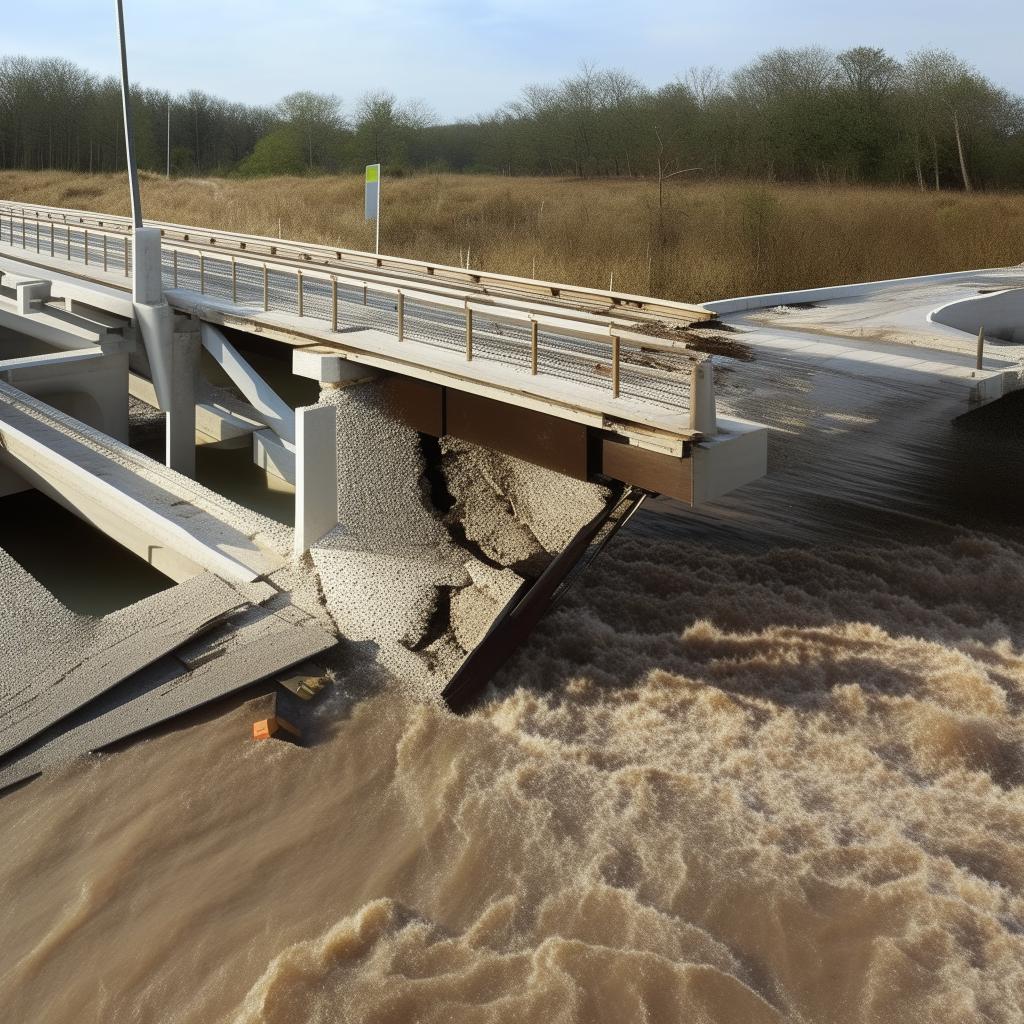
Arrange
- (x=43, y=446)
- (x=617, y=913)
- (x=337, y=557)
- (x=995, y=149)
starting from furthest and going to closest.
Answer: (x=995, y=149)
(x=43, y=446)
(x=337, y=557)
(x=617, y=913)

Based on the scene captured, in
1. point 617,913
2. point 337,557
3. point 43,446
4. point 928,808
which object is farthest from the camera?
point 43,446

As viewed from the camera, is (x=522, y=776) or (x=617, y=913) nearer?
(x=617, y=913)

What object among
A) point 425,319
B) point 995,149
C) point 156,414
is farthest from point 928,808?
point 995,149

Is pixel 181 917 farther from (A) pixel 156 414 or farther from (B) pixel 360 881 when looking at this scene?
(A) pixel 156 414

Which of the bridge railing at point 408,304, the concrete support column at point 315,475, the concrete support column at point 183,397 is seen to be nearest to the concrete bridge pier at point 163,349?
the concrete support column at point 183,397

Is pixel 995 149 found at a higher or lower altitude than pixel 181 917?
higher

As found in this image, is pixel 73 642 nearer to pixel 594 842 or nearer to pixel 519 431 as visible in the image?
pixel 519 431

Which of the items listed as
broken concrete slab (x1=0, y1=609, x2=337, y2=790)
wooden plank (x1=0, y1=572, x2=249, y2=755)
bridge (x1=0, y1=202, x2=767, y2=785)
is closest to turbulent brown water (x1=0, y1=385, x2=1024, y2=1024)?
broken concrete slab (x1=0, y1=609, x2=337, y2=790)

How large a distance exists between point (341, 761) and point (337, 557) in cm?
354

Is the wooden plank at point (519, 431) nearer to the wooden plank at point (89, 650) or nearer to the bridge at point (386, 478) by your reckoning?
the bridge at point (386, 478)

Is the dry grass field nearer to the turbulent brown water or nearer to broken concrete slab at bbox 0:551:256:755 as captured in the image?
the turbulent brown water

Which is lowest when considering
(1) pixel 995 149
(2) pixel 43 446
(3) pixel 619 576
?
(3) pixel 619 576

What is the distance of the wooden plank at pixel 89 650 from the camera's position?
34.4 ft

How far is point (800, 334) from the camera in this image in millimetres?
19375
